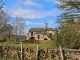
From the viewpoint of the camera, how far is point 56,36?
2544cm

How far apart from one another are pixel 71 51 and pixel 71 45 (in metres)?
5.51

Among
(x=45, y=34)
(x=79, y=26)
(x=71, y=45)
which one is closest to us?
(x=71, y=45)

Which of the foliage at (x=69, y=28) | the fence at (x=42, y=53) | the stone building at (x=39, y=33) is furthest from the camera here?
the stone building at (x=39, y=33)

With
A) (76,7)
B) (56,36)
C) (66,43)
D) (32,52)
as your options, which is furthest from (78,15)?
(32,52)

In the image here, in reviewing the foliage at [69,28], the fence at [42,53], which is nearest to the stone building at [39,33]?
the foliage at [69,28]

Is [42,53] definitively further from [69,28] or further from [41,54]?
[69,28]

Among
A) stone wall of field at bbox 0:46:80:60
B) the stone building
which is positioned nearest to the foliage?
stone wall of field at bbox 0:46:80:60

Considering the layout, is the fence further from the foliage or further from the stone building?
the stone building

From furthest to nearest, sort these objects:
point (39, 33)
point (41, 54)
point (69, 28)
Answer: point (39, 33) < point (69, 28) < point (41, 54)

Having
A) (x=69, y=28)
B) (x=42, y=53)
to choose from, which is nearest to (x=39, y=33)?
(x=69, y=28)

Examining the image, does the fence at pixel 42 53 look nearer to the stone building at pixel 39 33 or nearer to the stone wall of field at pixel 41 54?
the stone wall of field at pixel 41 54

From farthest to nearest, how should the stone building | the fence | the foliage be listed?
1. the stone building
2. the foliage
3. the fence

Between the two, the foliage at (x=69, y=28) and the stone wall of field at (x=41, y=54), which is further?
the foliage at (x=69, y=28)

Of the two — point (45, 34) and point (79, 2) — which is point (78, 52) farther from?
point (45, 34)
